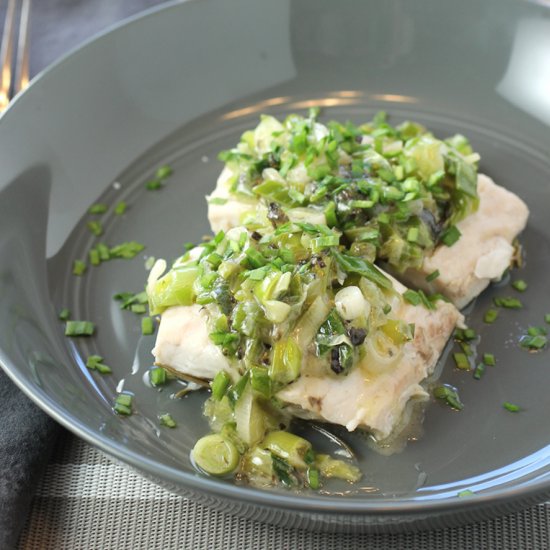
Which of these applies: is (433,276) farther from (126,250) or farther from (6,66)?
(6,66)

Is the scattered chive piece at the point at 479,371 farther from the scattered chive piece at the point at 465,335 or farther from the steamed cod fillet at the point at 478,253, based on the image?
the steamed cod fillet at the point at 478,253

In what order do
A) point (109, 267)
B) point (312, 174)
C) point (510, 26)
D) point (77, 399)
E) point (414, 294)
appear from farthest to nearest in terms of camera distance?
point (510, 26) → point (109, 267) → point (312, 174) → point (414, 294) → point (77, 399)

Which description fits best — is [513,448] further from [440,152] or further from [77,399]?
[77,399]

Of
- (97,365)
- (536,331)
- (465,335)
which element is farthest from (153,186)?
(536,331)

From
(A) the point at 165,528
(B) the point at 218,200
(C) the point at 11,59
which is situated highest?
(C) the point at 11,59

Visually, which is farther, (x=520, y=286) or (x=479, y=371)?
(x=520, y=286)

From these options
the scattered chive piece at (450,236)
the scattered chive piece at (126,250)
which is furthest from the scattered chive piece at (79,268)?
the scattered chive piece at (450,236)

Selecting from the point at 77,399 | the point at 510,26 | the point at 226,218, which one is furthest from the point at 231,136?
the point at 77,399
